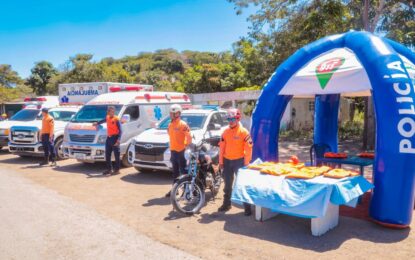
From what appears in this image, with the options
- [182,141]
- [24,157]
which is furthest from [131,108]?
[24,157]

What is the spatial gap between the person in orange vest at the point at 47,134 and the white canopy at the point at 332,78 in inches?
303

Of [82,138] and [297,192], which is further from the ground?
[82,138]

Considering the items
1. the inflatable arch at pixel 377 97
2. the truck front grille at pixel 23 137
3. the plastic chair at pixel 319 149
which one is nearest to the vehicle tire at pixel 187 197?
the inflatable arch at pixel 377 97

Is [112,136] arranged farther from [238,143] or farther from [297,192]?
[297,192]

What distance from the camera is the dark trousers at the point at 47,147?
11.9m

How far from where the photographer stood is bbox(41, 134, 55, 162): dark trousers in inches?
467

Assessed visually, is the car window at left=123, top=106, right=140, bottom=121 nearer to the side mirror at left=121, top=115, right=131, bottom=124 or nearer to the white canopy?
the side mirror at left=121, top=115, right=131, bottom=124

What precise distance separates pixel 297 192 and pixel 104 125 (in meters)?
7.20

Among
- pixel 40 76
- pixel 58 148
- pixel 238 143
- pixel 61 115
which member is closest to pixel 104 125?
pixel 58 148

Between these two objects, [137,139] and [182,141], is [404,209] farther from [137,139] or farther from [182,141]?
[137,139]

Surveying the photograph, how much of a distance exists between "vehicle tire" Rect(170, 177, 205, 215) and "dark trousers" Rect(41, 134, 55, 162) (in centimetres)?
674

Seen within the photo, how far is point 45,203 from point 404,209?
21.5ft

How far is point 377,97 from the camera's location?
611cm

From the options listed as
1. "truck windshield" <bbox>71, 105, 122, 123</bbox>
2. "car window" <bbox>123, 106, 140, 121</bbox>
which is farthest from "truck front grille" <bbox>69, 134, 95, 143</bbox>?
"car window" <bbox>123, 106, 140, 121</bbox>
